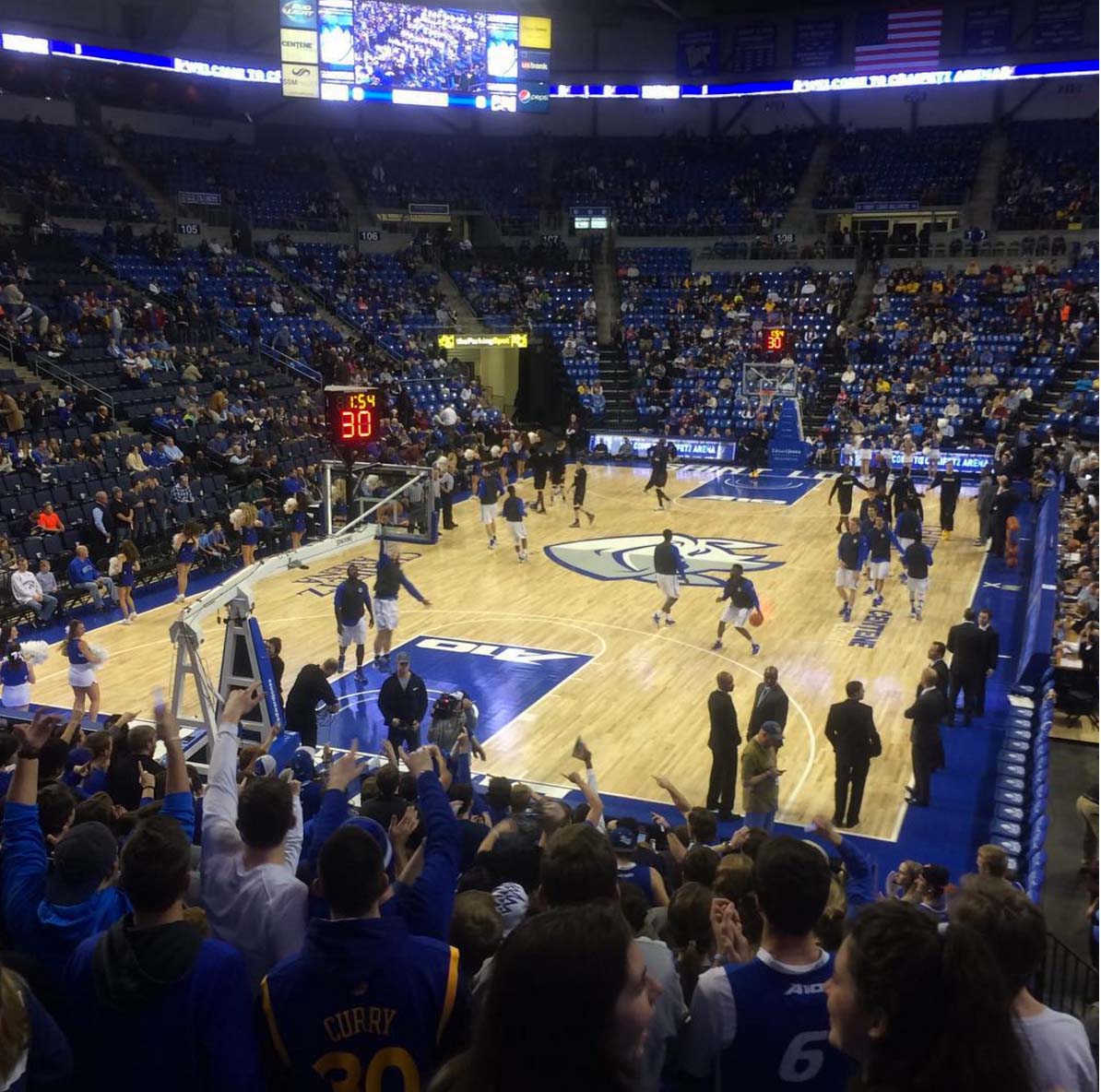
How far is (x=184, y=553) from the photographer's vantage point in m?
18.7

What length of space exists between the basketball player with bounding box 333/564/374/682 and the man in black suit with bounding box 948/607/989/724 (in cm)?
709

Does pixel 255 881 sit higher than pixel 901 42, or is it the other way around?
pixel 901 42

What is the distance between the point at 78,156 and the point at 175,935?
34396 millimetres

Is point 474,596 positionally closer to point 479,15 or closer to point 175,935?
point 175,935

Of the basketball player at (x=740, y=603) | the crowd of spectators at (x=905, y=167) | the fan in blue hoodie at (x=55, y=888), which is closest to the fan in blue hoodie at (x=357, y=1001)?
the fan in blue hoodie at (x=55, y=888)

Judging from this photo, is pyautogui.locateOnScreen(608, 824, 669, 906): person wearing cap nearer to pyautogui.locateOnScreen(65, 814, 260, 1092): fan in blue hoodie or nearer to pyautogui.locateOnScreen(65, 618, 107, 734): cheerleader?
pyautogui.locateOnScreen(65, 814, 260, 1092): fan in blue hoodie

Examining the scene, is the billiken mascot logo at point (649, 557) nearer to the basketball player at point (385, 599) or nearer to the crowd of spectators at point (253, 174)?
the basketball player at point (385, 599)

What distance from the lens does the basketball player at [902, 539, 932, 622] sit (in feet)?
55.7

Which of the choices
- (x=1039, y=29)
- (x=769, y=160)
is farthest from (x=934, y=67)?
(x=769, y=160)

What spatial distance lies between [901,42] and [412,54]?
17297mm

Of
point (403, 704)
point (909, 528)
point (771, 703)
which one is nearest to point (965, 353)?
point (909, 528)

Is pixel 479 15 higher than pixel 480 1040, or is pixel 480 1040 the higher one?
pixel 479 15

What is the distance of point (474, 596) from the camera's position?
19.1 m

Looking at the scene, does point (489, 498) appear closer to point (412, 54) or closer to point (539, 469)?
point (539, 469)
